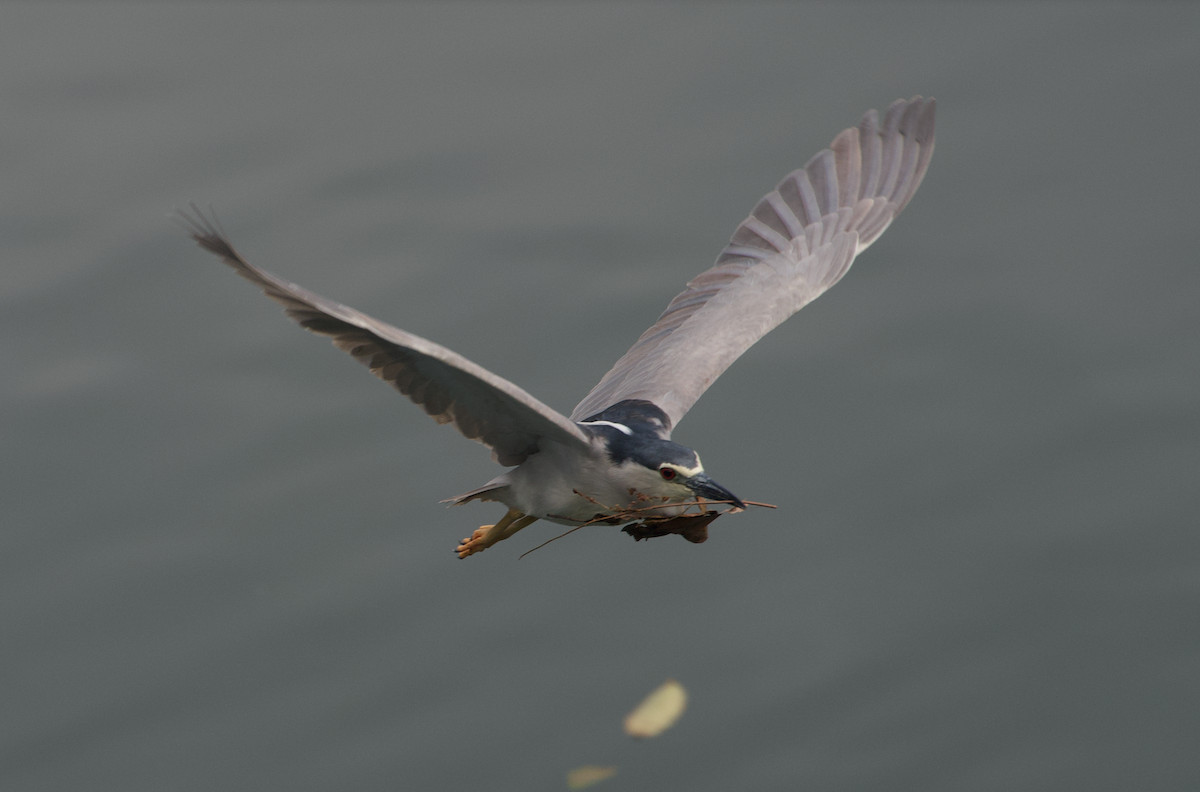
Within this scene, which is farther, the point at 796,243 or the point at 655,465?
the point at 796,243

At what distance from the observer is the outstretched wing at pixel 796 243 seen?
7859mm

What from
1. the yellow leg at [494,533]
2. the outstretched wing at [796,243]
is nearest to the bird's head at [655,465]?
the yellow leg at [494,533]

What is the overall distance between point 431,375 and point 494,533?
1416mm

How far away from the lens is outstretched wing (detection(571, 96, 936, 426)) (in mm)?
7859

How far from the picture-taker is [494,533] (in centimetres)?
700

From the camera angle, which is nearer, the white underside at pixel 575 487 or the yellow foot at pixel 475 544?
the white underside at pixel 575 487

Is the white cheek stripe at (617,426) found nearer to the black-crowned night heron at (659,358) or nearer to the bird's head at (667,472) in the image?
the black-crowned night heron at (659,358)

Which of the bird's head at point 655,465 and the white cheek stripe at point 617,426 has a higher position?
the white cheek stripe at point 617,426

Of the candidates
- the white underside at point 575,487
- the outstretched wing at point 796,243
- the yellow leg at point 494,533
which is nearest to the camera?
the white underside at point 575,487

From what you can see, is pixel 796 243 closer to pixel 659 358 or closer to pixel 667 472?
pixel 659 358

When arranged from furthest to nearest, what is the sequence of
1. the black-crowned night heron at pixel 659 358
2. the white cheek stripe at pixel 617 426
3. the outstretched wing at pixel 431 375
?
the white cheek stripe at pixel 617 426
the black-crowned night heron at pixel 659 358
the outstretched wing at pixel 431 375

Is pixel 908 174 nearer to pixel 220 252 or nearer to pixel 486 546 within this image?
pixel 486 546

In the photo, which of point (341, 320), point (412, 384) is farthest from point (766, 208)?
point (341, 320)

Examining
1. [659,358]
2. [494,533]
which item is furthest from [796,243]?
[494,533]
